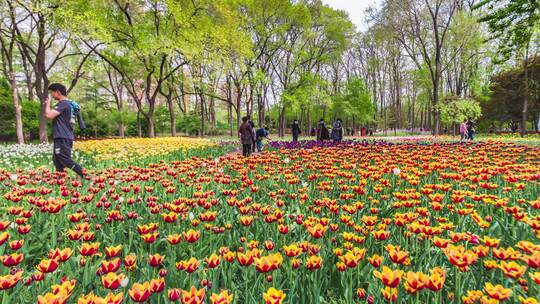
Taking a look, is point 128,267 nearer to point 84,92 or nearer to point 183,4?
point 183,4

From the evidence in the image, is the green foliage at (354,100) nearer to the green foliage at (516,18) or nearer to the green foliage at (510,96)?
the green foliage at (510,96)

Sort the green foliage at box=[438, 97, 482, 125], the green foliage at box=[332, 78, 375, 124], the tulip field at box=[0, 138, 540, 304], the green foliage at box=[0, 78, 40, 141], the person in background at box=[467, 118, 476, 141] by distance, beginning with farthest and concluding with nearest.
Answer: the green foliage at box=[332, 78, 375, 124], the green foliage at box=[438, 97, 482, 125], the green foliage at box=[0, 78, 40, 141], the person in background at box=[467, 118, 476, 141], the tulip field at box=[0, 138, 540, 304]

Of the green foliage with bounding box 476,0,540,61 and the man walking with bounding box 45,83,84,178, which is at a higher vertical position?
the green foliage with bounding box 476,0,540,61

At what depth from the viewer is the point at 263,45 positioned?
96.9ft

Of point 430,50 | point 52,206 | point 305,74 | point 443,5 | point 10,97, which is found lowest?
point 52,206

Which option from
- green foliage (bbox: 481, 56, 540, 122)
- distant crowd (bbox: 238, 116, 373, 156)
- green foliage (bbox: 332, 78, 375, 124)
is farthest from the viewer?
green foliage (bbox: 332, 78, 375, 124)

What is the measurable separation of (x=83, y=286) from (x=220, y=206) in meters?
2.27

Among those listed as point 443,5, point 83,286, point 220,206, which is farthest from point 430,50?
point 83,286

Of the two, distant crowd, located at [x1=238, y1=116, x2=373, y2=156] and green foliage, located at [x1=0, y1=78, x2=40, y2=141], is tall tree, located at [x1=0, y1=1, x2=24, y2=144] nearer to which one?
green foliage, located at [x1=0, y1=78, x2=40, y2=141]

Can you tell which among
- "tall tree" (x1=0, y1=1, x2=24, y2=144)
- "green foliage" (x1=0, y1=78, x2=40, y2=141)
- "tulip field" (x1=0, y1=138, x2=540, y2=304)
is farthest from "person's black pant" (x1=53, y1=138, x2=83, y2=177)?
"green foliage" (x1=0, y1=78, x2=40, y2=141)

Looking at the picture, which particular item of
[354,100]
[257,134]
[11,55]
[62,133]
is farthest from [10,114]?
[354,100]

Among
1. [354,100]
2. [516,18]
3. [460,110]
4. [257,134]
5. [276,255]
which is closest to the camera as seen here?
[276,255]

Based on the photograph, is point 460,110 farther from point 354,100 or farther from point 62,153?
point 62,153

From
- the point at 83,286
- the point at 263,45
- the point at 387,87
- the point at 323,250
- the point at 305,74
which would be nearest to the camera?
the point at 83,286
